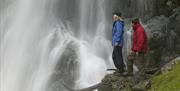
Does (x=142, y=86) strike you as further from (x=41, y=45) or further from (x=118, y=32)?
(x=41, y=45)

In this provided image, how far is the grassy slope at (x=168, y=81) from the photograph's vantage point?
11.8 metres

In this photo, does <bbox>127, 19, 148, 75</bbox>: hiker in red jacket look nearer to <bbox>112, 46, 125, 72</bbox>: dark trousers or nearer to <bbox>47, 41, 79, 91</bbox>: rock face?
<bbox>112, 46, 125, 72</bbox>: dark trousers

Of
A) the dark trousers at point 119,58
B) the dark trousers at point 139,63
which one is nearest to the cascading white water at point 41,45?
the dark trousers at point 119,58

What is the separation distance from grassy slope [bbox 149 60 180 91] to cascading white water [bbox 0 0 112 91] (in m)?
10.8

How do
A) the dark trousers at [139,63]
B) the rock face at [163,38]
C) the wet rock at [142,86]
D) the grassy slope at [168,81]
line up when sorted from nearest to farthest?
the grassy slope at [168,81] → the wet rock at [142,86] → the dark trousers at [139,63] → the rock face at [163,38]

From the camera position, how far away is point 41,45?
29.3m

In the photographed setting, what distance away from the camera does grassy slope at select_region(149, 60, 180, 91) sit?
1177 cm

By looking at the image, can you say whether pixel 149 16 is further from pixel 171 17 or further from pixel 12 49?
pixel 12 49

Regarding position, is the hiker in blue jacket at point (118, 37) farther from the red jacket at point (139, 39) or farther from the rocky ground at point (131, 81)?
the red jacket at point (139, 39)

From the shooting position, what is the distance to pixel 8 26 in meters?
32.9

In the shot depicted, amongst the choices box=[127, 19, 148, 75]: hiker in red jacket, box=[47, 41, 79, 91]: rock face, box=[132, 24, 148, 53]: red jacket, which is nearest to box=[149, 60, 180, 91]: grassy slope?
box=[127, 19, 148, 75]: hiker in red jacket

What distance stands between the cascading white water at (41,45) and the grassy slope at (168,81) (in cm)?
1080

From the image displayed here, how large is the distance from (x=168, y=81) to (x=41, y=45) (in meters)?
18.0

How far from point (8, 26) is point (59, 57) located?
26.8 feet
